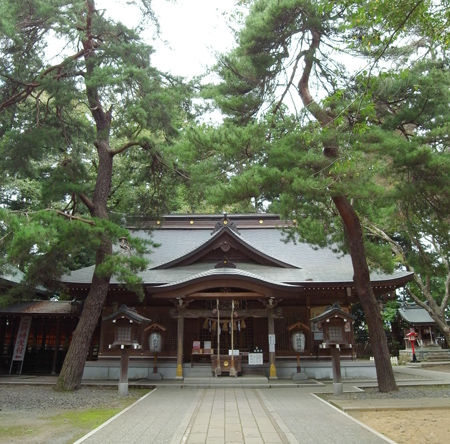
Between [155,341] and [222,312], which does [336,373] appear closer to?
[222,312]

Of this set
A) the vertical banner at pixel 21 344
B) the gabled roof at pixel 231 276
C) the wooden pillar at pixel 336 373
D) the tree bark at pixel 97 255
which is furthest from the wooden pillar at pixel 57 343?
the wooden pillar at pixel 336 373

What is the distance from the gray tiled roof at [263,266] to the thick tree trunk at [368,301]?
1.67 metres

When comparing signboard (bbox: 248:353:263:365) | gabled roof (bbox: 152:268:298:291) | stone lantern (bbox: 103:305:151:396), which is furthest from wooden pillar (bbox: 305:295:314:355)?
stone lantern (bbox: 103:305:151:396)

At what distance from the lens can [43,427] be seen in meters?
6.15

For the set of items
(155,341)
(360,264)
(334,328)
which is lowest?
(155,341)

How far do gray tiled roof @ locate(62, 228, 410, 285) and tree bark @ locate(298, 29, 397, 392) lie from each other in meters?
1.70

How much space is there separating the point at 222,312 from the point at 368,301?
485cm

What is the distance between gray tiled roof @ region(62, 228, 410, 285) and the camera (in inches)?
516

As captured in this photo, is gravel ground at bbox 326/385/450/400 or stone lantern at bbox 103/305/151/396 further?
stone lantern at bbox 103/305/151/396

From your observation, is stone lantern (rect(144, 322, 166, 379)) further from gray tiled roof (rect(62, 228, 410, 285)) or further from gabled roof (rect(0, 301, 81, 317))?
gabled roof (rect(0, 301, 81, 317))

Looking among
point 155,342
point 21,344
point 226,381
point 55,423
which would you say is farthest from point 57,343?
point 55,423

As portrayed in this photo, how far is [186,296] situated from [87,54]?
795cm

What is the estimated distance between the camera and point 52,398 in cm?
885

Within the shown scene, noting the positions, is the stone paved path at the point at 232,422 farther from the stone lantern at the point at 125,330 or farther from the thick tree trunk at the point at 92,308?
the thick tree trunk at the point at 92,308
